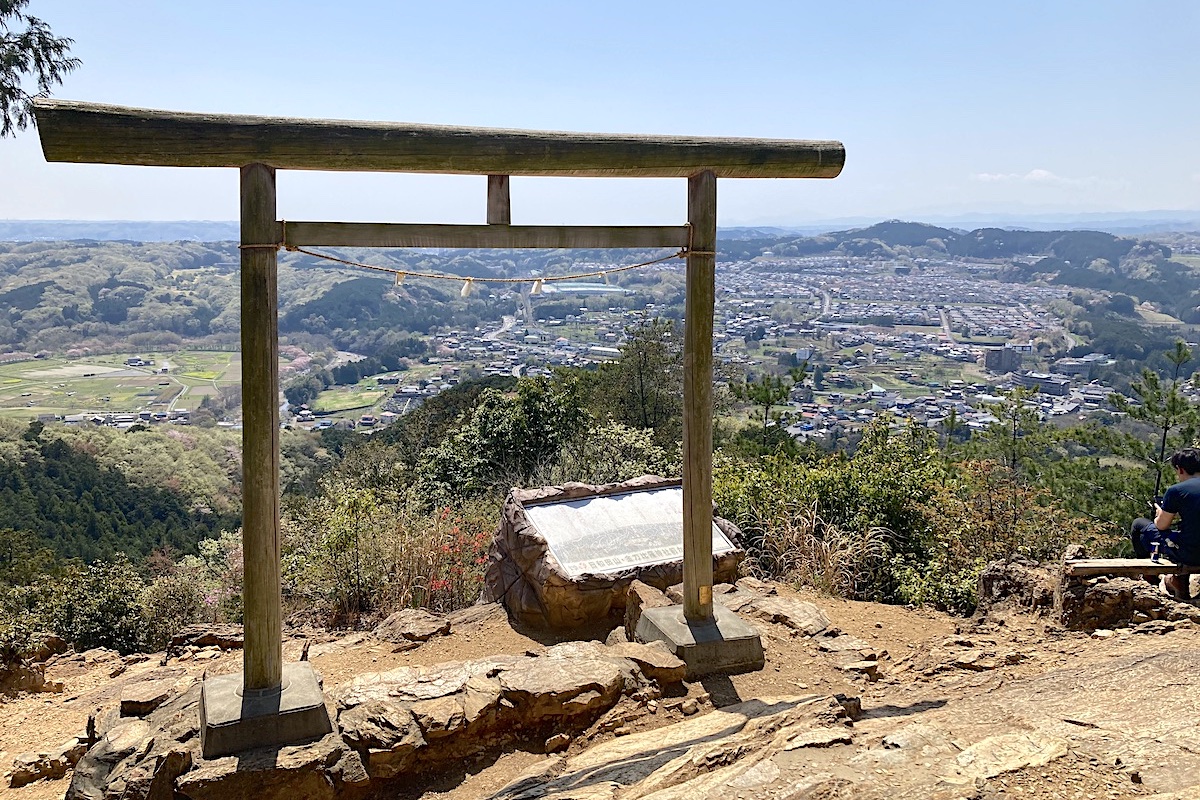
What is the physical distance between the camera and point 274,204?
3.21 meters

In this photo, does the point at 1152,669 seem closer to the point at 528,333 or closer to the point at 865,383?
the point at 865,383

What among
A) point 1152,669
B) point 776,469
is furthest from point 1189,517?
point 776,469

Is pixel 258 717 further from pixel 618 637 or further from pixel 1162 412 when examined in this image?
pixel 1162 412

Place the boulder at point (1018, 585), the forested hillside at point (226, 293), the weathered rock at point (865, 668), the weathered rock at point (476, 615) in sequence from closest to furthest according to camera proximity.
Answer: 1. the weathered rock at point (865, 668)
2. the boulder at point (1018, 585)
3. the weathered rock at point (476, 615)
4. the forested hillside at point (226, 293)

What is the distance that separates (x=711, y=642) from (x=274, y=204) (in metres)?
2.74

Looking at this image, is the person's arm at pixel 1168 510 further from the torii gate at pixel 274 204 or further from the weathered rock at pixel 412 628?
the weathered rock at pixel 412 628

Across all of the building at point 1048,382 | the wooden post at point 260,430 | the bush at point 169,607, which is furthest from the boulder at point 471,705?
the building at point 1048,382

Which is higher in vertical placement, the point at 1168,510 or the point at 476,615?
the point at 1168,510

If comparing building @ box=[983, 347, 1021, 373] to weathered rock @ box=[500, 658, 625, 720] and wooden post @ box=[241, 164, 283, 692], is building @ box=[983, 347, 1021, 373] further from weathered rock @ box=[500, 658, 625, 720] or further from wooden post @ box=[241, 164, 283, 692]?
wooden post @ box=[241, 164, 283, 692]

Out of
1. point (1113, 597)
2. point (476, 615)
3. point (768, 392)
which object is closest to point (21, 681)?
point (476, 615)

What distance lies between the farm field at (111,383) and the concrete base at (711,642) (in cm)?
3219

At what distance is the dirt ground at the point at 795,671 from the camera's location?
3.28 metres

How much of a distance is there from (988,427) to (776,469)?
4.26 m

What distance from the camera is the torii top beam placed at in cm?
293
